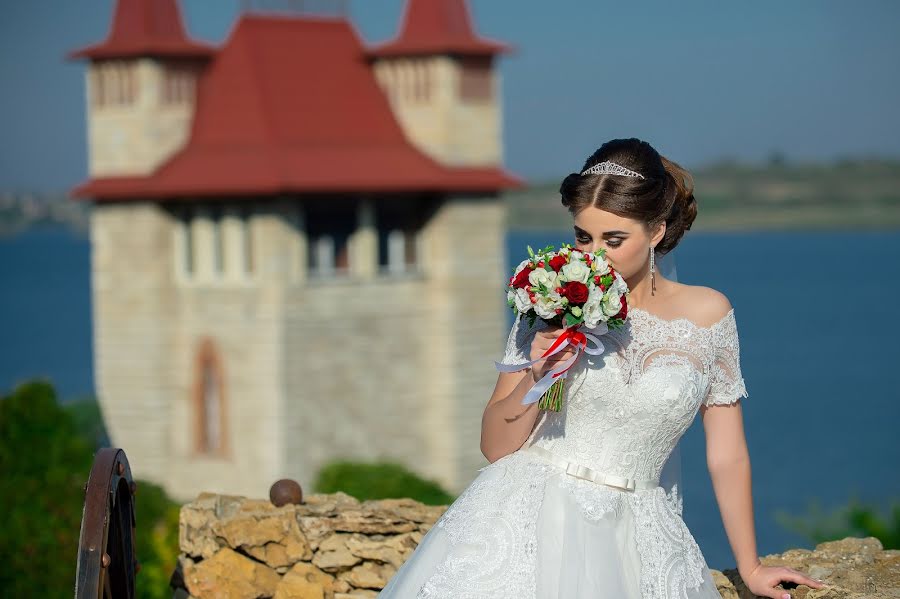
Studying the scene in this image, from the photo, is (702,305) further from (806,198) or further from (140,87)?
(806,198)

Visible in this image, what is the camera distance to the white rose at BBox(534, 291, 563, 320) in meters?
3.69

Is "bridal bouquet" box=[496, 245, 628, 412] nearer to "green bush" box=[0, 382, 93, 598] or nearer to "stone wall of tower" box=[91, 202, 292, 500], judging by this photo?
"green bush" box=[0, 382, 93, 598]

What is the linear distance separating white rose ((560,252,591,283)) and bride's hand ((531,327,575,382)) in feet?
0.53

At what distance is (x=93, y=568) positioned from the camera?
157 inches

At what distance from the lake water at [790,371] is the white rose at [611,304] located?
0.28 m

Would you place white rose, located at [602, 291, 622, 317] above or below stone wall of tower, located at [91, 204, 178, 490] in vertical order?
above

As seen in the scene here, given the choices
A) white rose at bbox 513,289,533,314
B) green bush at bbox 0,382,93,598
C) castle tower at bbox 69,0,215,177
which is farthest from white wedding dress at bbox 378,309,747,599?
castle tower at bbox 69,0,215,177

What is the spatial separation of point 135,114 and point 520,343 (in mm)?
20161

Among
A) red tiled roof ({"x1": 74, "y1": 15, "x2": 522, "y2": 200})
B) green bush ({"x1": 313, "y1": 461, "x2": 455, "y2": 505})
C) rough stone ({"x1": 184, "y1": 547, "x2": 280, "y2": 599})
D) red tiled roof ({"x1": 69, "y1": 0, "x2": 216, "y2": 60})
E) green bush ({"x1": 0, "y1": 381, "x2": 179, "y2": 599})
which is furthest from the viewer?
red tiled roof ({"x1": 74, "y1": 15, "x2": 522, "y2": 200})

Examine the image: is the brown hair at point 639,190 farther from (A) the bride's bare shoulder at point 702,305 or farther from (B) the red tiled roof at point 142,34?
(B) the red tiled roof at point 142,34

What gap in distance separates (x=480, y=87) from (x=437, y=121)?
2.88 ft

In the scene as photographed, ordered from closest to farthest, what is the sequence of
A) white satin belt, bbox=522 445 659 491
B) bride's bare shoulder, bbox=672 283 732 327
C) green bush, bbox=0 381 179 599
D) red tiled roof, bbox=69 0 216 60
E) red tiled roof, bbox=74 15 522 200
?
1. white satin belt, bbox=522 445 659 491
2. bride's bare shoulder, bbox=672 283 732 327
3. green bush, bbox=0 381 179 599
4. red tiled roof, bbox=69 0 216 60
5. red tiled roof, bbox=74 15 522 200

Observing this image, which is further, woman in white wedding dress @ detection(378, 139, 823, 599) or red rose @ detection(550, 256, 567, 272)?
woman in white wedding dress @ detection(378, 139, 823, 599)

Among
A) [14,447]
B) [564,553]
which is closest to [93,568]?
[564,553]
